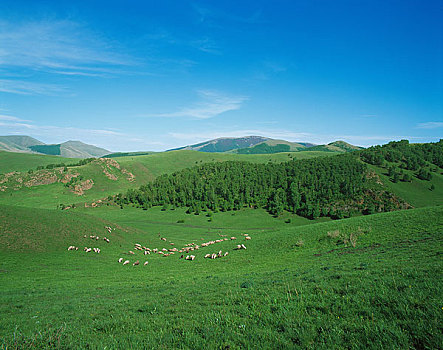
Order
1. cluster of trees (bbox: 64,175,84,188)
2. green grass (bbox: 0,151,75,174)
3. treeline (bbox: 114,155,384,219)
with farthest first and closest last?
1. green grass (bbox: 0,151,75,174)
2. cluster of trees (bbox: 64,175,84,188)
3. treeline (bbox: 114,155,384,219)

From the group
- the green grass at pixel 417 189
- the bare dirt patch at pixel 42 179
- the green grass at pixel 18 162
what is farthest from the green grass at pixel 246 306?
the green grass at pixel 18 162

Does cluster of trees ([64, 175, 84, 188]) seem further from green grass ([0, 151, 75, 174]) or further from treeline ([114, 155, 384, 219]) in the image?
green grass ([0, 151, 75, 174])

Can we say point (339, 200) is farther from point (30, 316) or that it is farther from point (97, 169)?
point (97, 169)

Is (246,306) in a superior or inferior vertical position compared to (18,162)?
inferior

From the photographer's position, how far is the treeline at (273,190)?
101062 mm

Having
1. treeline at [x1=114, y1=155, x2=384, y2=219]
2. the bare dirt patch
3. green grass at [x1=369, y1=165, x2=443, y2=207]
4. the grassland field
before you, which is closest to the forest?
treeline at [x1=114, y1=155, x2=384, y2=219]

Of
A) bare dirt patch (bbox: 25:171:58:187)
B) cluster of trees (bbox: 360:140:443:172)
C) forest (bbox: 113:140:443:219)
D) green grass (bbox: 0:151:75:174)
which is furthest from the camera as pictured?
green grass (bbox: 0:151:75:174)

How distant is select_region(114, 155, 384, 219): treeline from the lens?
101 meters

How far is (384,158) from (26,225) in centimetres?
18175

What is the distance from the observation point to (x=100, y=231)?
128 ft

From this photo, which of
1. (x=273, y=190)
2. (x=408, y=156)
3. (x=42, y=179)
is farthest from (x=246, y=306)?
(x=408, y=156)

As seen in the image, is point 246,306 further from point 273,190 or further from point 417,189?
point 417,189

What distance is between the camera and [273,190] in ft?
389

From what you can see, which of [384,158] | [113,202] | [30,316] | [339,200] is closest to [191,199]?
[113,202]
